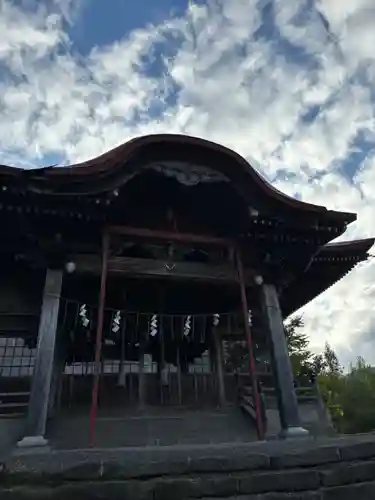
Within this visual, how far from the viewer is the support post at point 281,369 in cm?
661

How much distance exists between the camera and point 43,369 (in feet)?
19.0

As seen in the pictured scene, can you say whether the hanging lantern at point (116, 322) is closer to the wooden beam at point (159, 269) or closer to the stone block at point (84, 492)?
the wooden beam at point (159, 269)

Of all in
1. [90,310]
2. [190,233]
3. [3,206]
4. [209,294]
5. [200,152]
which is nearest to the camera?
[3,206]

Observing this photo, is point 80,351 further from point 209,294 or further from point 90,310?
point 209,294

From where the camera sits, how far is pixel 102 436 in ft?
24.3

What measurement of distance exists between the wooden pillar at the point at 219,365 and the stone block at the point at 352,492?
5415 millimetres

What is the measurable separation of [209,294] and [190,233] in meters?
2.21

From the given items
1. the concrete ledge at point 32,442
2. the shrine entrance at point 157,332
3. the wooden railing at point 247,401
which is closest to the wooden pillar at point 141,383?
the shrine entrance at point 157,332

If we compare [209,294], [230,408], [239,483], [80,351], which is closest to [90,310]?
[80,351]

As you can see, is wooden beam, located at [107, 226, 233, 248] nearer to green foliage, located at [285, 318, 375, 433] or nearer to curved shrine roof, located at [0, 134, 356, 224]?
curved shrine roof, located at [0, 134, 356, 224]

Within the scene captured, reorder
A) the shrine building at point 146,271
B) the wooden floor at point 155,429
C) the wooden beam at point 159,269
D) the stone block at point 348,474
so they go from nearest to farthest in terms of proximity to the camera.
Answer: the stone block at point 348,474 < the shrine building at point 146,271 < the wooden beam at point 159,269 < the wooden floor at point 155,429

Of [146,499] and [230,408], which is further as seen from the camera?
[230,408]

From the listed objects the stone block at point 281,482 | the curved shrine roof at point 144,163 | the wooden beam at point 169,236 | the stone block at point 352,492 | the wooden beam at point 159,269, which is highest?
the curved shrine roof at point 144,163

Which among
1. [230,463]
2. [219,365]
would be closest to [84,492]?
[230,463]
